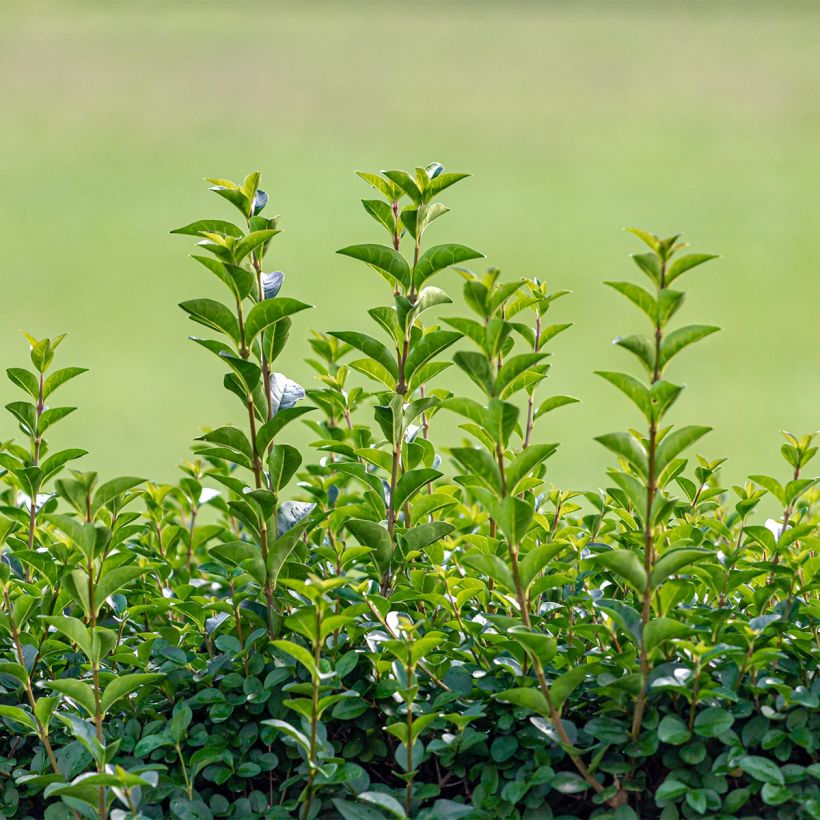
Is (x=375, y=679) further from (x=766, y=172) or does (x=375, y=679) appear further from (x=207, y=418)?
(x=766, y=172)

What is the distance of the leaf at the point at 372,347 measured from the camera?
1395mm

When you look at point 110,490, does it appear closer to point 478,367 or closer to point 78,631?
point 78,631

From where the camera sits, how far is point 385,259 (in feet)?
4.71

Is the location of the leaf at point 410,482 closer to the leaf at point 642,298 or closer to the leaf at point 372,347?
the leaf at point 372,347

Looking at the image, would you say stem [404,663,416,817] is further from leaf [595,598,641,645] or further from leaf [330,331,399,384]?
leaf [330,331,399,384]

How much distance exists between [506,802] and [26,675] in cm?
66

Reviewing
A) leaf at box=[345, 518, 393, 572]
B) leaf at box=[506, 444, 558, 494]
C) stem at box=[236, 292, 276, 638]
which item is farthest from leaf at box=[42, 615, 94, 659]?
leaf at box=[506, 444, 558, 494]

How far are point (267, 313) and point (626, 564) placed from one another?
550 mm

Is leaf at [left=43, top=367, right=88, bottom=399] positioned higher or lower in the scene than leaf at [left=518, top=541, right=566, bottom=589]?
higher

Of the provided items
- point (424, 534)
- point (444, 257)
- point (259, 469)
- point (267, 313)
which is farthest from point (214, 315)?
point (424, 534)

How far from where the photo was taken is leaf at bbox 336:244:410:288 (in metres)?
1.41

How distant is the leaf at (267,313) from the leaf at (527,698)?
1.78 feet

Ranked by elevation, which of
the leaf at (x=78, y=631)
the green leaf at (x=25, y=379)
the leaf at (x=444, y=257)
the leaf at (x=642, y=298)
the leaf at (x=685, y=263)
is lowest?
the leaf at (x=78, y=631)

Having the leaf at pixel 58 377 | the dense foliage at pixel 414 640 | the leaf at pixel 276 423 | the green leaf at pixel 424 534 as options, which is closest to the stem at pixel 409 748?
the dense foliage at pixel 414 640
